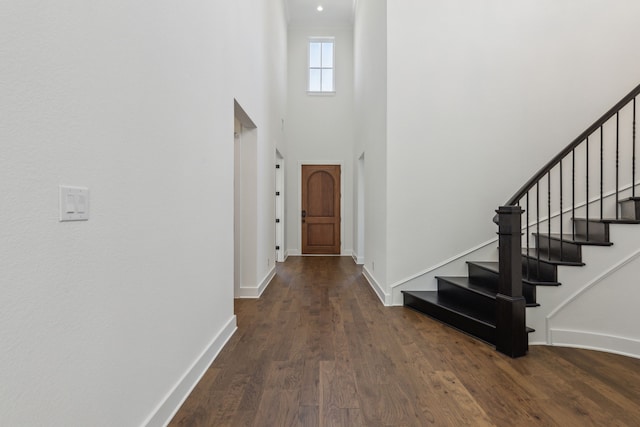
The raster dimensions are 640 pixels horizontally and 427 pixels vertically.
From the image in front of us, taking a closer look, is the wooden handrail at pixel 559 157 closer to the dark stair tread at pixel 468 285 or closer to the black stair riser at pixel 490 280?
the black stair riser at pixel 490 280

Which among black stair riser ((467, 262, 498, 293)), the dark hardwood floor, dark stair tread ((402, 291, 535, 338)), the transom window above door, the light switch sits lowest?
the dark hardwood floor

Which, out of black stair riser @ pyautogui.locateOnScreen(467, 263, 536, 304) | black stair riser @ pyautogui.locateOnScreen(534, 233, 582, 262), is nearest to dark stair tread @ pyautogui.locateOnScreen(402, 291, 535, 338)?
black stair riser @ pyautogui.locateOnScreen(467, 263, 536, 304)

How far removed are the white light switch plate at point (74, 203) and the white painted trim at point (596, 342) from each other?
3129 mm

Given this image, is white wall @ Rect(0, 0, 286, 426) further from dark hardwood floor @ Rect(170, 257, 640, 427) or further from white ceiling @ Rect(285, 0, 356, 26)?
white ceiling @ Rect(285, 0, 356, 26)

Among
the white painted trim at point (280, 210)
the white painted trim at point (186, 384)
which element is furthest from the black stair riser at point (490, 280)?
the white painted trim at point (280, 210)

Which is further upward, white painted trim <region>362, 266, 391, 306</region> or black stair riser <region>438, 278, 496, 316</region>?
black stair riser <region>438, 278, 496, 316</region>

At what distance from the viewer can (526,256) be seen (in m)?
2.87

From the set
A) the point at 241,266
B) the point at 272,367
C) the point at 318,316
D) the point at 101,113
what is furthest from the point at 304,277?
the point at 101,113

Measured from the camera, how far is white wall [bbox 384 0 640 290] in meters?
3.68

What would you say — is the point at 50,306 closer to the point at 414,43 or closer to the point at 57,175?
the point at 57,175

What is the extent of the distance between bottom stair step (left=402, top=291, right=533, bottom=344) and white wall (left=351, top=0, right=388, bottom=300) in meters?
0.39

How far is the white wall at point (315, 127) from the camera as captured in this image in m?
7.70

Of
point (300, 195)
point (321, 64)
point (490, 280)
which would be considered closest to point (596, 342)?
point (490, 280)

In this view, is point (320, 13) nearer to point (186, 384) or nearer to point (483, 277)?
point (483, 277)
